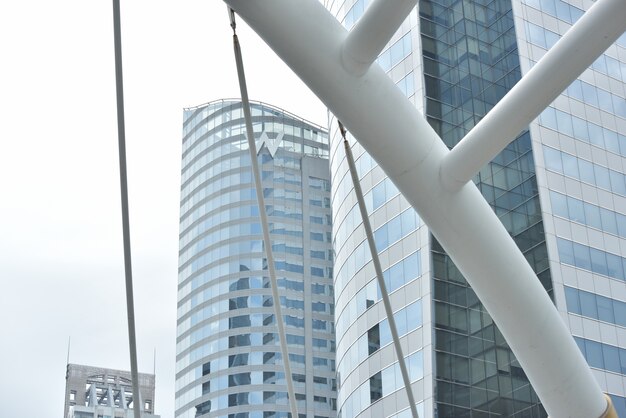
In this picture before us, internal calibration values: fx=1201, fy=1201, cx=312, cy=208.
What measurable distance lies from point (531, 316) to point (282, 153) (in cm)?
11056

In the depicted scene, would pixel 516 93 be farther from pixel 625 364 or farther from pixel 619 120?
pixel 619 120

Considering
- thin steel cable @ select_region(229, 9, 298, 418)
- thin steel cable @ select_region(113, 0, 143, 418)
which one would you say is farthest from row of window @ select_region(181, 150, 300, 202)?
thin steel cable @ select_region(113, 0, 143, 418)

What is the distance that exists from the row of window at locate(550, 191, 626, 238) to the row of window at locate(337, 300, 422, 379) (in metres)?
7.54

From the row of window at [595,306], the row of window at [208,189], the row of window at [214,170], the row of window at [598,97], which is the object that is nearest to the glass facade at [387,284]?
the row of window at [595,306]

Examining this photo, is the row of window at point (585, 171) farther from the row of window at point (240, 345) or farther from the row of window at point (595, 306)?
the row of window at point (240, 345)

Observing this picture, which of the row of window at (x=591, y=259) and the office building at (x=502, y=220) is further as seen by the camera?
the row of window at (x=591, y=259)

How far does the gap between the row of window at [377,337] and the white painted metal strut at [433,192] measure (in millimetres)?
43686

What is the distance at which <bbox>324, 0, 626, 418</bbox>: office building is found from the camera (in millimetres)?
51438

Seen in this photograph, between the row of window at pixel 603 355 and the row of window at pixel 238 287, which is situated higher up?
the row of window at pixel 238 287

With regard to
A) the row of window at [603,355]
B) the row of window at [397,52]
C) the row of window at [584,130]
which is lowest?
the row of window at [603,355]

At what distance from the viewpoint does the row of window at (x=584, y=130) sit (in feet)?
182

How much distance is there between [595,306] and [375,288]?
37.2 feet

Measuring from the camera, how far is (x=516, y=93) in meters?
8.49

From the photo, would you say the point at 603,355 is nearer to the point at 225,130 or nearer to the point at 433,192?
the point at 433,192
